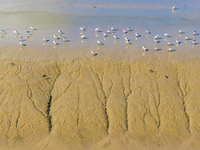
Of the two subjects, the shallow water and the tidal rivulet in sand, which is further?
the shallow water

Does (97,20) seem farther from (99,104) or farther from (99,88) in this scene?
(99,104)

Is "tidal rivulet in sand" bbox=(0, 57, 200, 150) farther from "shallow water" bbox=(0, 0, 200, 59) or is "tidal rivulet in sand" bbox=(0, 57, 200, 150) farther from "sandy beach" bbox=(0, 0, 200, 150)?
"shallow water" bbox=(0, 0, 200, 59)

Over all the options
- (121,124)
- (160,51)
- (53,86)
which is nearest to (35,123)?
(53,86)

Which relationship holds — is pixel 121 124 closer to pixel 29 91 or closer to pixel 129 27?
pixel 29 91

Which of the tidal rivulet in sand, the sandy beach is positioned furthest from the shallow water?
the tidal rivulet in sand

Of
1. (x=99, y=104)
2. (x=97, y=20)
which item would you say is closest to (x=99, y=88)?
(x=99, y=104)

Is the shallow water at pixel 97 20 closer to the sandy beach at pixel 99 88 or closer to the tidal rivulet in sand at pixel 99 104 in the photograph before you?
the sandy beach at pixel 99 88
